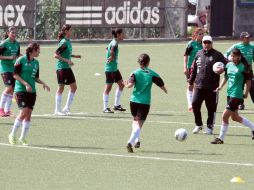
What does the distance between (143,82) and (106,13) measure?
34.1 m

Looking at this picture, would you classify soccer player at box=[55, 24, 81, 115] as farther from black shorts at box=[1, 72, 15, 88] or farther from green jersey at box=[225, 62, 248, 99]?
green jersey at box=[225, 62, 248, 99]

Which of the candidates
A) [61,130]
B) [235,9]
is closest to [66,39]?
[61,130]

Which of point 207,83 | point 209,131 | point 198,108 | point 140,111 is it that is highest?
point 207,83

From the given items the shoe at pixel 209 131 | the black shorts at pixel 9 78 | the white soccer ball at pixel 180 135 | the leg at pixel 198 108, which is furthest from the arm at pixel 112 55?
the white soccer ball at pixel 180 135

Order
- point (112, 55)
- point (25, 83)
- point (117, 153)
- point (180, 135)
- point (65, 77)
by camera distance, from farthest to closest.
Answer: point (112, 55) < point (65, 77) < point (180, 135) < point (25, 83) < point (117, 153)

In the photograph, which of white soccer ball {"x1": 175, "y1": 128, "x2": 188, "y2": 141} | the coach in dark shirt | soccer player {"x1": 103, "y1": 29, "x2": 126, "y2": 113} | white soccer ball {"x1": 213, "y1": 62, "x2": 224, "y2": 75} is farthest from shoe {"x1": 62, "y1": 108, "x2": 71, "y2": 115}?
white soccer ball {"x1": 175, "y1": 128, "x2": 188, "y2": 141}

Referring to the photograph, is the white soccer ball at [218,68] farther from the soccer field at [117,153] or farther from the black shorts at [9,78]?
the black shorts at [9,78]

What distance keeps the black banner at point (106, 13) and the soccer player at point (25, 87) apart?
107 feet

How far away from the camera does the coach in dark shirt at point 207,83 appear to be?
22.9 metres

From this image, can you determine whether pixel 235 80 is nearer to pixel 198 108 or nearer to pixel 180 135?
pixel 180 135

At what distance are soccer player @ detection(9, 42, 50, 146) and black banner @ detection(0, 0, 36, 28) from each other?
3046 centimetres

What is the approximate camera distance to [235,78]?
2077 centimetres

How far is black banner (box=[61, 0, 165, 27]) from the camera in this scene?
5319cm

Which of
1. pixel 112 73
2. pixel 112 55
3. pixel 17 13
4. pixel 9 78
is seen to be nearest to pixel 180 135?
pixel 9 78
